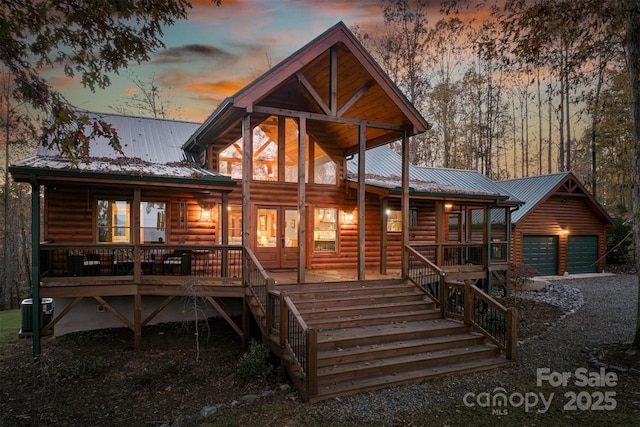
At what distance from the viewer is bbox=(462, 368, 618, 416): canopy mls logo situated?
5430mm

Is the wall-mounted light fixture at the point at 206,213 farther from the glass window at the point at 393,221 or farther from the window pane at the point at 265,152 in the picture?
the glass window at the point at 393,221

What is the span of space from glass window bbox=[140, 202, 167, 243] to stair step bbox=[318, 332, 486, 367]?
686 cm

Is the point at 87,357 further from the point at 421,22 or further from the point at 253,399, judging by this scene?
the point at 421,22

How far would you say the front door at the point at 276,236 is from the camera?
1172 cm

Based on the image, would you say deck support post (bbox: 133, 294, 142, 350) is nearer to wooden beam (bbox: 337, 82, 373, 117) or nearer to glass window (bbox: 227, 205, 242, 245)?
glass window (bbox: 227, 205, 242, 245)

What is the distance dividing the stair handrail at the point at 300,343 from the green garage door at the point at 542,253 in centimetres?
1721

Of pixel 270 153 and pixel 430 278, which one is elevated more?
pixel 270 153

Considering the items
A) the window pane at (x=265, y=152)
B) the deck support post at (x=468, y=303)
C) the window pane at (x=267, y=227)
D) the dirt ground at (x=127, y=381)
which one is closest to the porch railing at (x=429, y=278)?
the deck support post at (x=468, y=303)

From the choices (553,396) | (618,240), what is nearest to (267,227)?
(553,396)

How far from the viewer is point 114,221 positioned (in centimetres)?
1072

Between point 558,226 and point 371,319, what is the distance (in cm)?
1783

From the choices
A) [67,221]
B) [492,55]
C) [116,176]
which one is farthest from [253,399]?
[492,55]

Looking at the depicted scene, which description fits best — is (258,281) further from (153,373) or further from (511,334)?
(511,334)

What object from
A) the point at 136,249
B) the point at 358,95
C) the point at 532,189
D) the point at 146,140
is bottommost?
the point at 136,249
